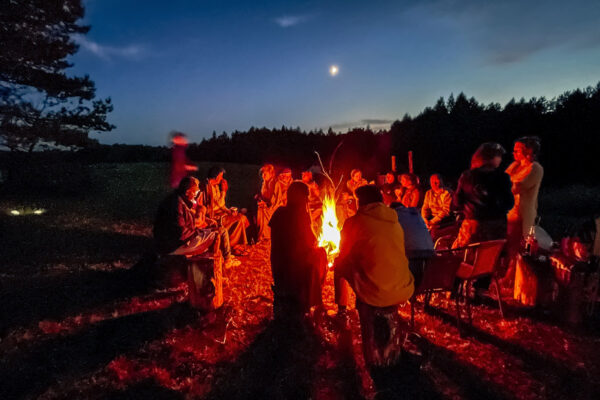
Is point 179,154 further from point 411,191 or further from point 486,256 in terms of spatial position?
point 486,256

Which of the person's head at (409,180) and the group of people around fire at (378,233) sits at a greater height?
the person's head at (409,180)

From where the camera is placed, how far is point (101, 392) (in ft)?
12.7

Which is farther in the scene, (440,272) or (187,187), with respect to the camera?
(187,187)

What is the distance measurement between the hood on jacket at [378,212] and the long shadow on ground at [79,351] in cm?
318

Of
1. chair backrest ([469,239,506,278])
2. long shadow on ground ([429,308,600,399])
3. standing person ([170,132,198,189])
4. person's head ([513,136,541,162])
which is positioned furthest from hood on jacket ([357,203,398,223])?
standing person ([170,132,198,189])

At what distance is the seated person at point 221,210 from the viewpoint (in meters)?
8.94

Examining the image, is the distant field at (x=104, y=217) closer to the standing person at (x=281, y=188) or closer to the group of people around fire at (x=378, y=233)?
the group of people around fire at (x=378, y=233)

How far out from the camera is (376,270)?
3879 mm

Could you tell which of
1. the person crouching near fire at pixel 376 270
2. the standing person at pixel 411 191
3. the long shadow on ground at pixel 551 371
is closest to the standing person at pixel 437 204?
the standing person at pixel 411 191

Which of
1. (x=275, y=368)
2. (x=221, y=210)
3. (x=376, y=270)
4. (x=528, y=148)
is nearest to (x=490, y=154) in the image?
(x=528, y=148)

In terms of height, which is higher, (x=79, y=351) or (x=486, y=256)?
(x=486, y=256)

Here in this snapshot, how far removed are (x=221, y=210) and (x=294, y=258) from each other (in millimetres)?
5093

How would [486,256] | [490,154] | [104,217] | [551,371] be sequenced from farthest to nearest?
[104,217], [490,154], [486,256], [551,371]

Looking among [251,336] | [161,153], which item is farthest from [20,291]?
[161,153]
